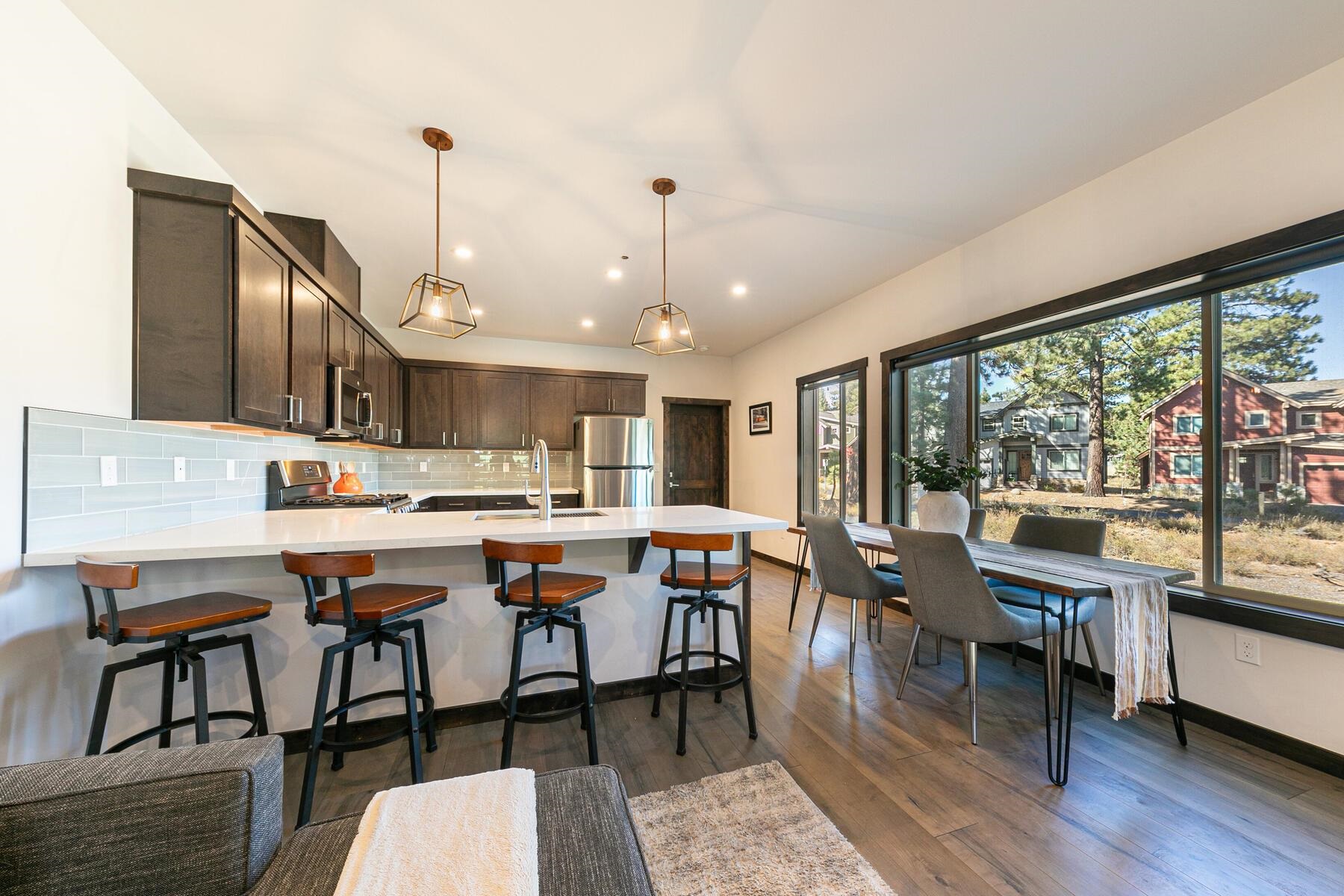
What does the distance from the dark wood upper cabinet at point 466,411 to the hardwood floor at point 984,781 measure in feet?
11.3

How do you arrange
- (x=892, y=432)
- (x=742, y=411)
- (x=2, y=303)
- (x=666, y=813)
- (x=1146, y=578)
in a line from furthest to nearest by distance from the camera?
(x=742, y=411) < (x=892, y=432) < (x=1146, y=578) < (x=666, y=813) < (x=2, y=303)

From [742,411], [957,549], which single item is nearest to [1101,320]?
[957,549]

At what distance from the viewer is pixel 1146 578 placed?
1.90 meters

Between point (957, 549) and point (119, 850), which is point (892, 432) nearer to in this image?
point (957, 549)

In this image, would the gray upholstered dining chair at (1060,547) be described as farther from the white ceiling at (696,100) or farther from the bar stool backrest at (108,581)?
the bar stool backrest at (108,581)

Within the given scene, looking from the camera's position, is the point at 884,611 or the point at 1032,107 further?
the point at 884,611

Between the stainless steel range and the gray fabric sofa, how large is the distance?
253cm

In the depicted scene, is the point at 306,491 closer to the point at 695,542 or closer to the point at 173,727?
the point at 173,727

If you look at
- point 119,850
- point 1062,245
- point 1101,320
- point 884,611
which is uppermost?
point 1062,245

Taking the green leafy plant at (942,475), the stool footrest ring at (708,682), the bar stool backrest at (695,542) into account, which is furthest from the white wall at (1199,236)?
the bar stool backrest at (695,542)

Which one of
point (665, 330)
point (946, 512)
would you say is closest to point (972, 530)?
point (946, 512)

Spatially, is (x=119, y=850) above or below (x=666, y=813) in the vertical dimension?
above

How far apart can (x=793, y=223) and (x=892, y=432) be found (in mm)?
1853

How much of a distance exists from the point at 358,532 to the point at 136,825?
1136 mm
